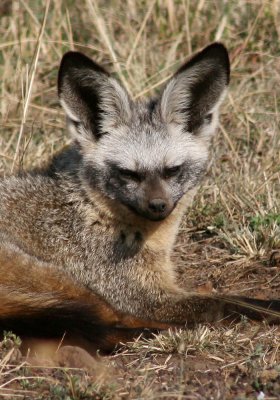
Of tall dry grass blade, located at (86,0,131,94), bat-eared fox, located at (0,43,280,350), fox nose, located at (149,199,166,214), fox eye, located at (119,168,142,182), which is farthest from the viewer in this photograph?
tall dry grass blade, located at (86,0,131,94)

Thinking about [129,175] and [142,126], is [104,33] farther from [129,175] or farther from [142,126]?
[129,175]

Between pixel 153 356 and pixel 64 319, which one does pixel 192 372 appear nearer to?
pixel 153 356

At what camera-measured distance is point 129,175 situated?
520 cm

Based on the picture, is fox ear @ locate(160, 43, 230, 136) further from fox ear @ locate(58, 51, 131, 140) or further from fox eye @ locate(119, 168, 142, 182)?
fox eye @ locate(119, 168, 142, 182)

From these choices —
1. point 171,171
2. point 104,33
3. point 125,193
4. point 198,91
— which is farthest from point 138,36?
point 125,193

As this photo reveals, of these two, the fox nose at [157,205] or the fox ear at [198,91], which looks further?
the fox ear at [198,91]

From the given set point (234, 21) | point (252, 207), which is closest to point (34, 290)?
point (252, 207)

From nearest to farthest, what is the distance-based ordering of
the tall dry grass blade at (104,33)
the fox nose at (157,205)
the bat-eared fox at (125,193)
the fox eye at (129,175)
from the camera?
the fox nose at (157,205), the bat-eared fox at (125,193), the fox eye at (129,175), the tall dry grass blade at (104,33)

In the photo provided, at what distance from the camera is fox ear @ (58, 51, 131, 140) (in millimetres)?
5109

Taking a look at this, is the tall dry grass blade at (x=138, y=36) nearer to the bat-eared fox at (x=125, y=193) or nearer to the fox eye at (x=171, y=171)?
the bat-eared fox at (x=125, y=193)

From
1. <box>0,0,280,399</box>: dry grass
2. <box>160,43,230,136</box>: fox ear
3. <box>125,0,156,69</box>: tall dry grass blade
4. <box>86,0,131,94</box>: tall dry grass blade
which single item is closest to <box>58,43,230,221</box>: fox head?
<box>160,43,230,136</box>: fox ear

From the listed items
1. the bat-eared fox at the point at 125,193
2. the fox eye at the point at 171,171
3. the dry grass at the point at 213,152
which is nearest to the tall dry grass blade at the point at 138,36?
the dry grass at the point at 213,152

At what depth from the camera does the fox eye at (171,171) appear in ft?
17.1

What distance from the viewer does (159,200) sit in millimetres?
4902
